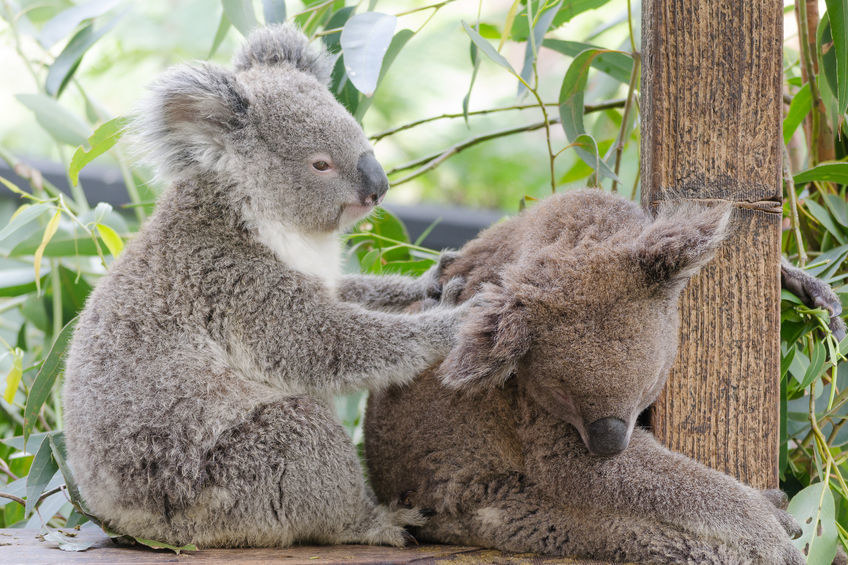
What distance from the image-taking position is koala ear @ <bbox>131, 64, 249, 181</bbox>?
2.08m

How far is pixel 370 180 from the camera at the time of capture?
215cm

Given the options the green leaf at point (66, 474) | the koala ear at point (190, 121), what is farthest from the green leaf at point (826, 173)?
the green leaf at point (66, 474)

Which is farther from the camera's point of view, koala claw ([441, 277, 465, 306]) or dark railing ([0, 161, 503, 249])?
dark railing ([0, 161, 503, 249])

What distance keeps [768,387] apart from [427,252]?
124cm

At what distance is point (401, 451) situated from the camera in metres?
1.90

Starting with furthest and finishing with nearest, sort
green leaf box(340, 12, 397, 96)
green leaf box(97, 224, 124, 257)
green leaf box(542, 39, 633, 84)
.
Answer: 1. green leaf box(542, 39, 633, 84)
2. green leaf box(97, 224, 124, 257)
3. green leaf box(340, 12, 397, 96)

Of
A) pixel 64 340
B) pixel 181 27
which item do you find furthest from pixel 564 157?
pixel 64 340

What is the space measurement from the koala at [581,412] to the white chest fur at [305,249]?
0.56 m

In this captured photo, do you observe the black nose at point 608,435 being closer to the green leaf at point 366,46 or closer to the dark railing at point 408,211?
the green leaf at point 366,46

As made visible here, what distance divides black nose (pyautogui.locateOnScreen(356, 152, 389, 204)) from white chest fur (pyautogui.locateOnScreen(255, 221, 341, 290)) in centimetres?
20

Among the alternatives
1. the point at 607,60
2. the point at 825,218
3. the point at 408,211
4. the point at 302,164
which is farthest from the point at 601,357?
the point at 408,211

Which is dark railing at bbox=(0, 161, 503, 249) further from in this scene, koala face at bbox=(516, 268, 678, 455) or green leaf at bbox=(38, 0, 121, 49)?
koala face at bbox=(516, 268, 678, 455)

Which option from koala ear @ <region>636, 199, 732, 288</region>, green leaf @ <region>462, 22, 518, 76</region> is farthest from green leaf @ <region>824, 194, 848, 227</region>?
green leaf @ <region>462, 22, 518, 76</region>

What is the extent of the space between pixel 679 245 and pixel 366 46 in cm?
90
